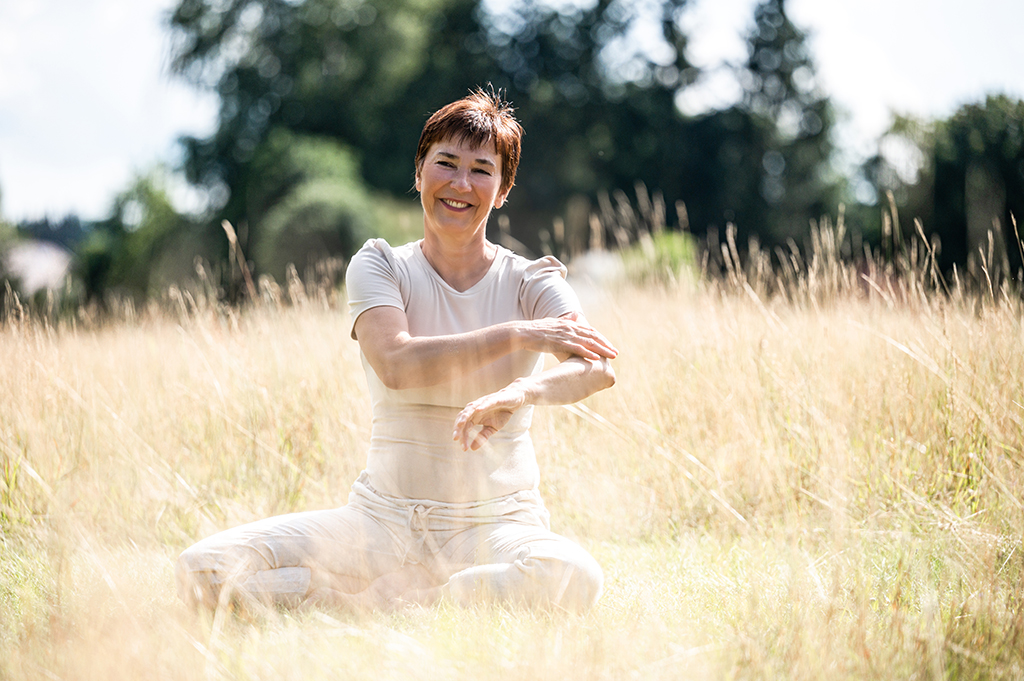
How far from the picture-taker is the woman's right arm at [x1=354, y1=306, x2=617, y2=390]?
191 centimetres

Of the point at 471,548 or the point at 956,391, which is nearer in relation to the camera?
the point at 471,548

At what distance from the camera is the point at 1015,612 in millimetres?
1805

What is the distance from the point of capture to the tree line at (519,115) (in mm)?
17891

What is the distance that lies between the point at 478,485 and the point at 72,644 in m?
1.00

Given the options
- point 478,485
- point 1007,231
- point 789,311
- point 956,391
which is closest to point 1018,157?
point 1007,231

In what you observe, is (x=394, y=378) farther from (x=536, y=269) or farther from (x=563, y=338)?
(x=536, y=269)

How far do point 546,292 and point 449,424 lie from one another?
47cm

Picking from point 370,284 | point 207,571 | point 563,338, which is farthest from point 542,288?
point 207,571

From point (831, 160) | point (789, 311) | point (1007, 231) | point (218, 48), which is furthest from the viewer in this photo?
point (831, 160)

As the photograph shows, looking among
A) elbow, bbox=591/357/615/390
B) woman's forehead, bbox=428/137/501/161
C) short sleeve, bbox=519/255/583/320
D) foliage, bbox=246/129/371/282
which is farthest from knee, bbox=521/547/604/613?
foliage, bbox=246/129/371/282

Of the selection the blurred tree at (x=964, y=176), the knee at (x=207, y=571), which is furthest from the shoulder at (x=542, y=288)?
the blurred tree at (x=964, y=176)

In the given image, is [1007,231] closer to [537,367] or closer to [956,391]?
[956,391]

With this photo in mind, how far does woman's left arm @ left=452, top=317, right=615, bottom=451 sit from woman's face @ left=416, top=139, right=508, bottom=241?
504mm

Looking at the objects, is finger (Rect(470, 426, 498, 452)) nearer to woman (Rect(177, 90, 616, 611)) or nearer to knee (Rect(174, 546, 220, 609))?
woman (Rect(177, 90, 616, 611))
